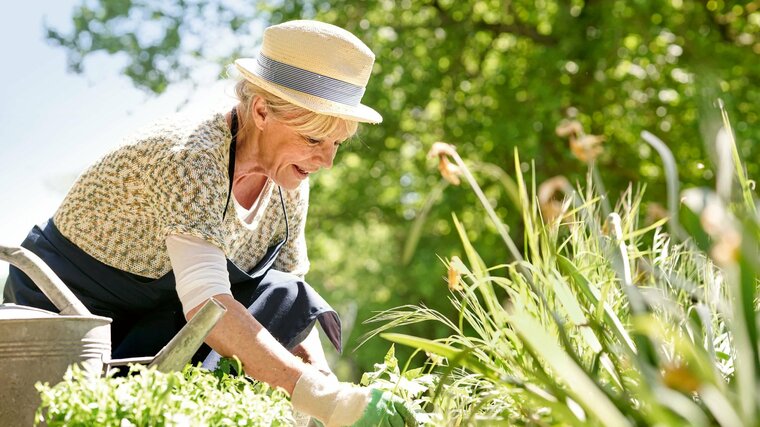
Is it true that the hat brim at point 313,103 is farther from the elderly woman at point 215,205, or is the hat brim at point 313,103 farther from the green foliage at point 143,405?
the green foliage at point 143,405

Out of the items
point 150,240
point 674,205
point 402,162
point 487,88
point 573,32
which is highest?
point 674,205

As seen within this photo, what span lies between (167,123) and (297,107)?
321 millimetres

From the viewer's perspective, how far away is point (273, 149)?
2.31 m

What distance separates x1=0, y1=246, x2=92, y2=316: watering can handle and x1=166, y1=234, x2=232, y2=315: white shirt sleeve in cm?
29

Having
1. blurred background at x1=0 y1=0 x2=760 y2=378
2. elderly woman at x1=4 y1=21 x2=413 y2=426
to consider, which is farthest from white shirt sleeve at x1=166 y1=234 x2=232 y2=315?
blurred background at x1=0 y1=0 x2=760 y2=378

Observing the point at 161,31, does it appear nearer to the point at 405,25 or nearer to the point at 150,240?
the point at 405,25

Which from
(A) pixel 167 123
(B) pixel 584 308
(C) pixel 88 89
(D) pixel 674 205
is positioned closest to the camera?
(D) pixel 674 205

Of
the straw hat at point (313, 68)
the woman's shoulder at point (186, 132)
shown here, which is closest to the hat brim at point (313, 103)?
the straw hat at point (313, 68)

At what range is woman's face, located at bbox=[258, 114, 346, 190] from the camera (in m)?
2.26

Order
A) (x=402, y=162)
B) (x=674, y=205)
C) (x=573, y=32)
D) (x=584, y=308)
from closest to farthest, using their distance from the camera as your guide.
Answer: (x=674, y=205) < (x=584, y=308) < (x=573, y=32) < (x=402, y=162)

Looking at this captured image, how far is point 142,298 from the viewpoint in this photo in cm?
238

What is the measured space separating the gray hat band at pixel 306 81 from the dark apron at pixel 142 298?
0.58 ft

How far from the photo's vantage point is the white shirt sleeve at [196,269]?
6.42ft

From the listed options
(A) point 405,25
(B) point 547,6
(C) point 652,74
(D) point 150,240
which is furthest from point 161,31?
(D) point 150,240
